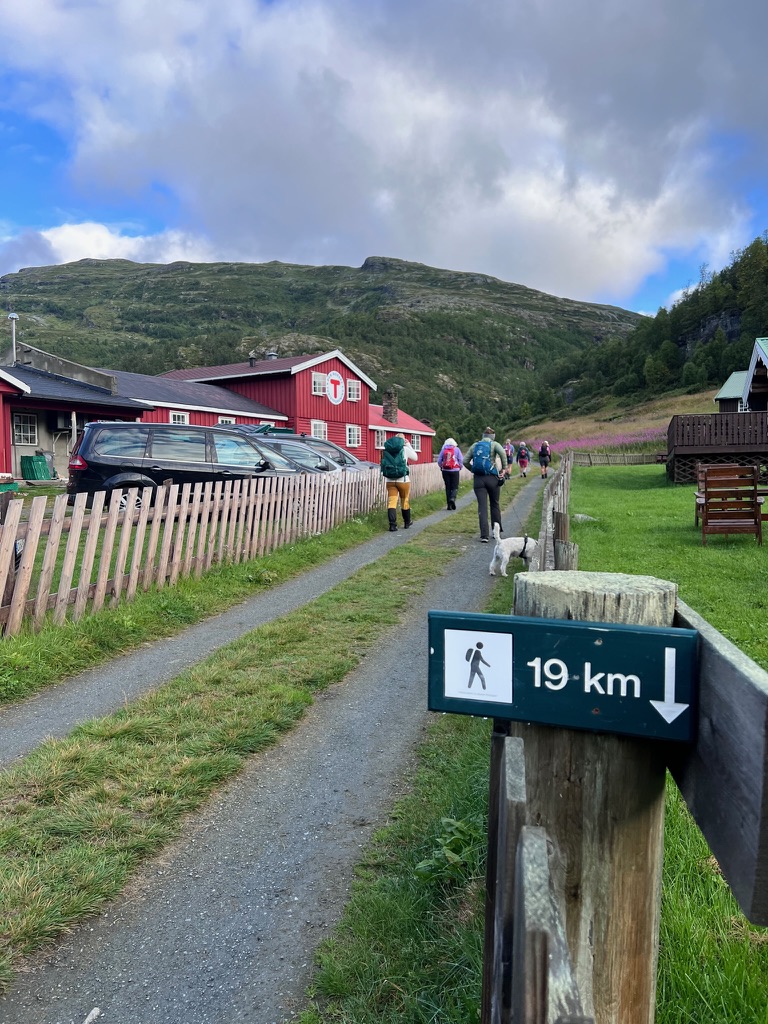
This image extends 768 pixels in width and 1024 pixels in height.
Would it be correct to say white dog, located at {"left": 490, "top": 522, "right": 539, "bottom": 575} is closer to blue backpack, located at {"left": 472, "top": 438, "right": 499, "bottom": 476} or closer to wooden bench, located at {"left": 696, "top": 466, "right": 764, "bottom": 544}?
blue backpack, located at {"left": 472, "top": 438, "right": 499, "bottom": 476}

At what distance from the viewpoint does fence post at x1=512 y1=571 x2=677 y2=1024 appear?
3.99 ft

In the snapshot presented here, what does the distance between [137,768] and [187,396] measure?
29586 millimetres

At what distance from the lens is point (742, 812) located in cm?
92

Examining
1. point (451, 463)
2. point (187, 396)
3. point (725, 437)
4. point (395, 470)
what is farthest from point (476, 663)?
point (187, 396)

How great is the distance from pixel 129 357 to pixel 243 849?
389 feet

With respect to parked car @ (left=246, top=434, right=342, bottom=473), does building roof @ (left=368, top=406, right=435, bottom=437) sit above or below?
above

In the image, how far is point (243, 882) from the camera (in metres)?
2.89

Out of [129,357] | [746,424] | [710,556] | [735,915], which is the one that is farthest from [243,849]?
[129,357]

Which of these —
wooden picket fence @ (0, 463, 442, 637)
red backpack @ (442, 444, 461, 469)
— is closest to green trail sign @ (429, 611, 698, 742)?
wooden picket fence @ (0, 463, 442, 637)

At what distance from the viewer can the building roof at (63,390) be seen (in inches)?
907

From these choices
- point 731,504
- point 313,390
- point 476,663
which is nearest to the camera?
point 476,663

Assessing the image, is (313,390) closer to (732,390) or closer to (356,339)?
(732,390)

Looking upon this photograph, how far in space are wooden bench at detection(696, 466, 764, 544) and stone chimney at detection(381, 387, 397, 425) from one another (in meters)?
29.6

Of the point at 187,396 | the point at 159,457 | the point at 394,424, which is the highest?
the point at 187,396
